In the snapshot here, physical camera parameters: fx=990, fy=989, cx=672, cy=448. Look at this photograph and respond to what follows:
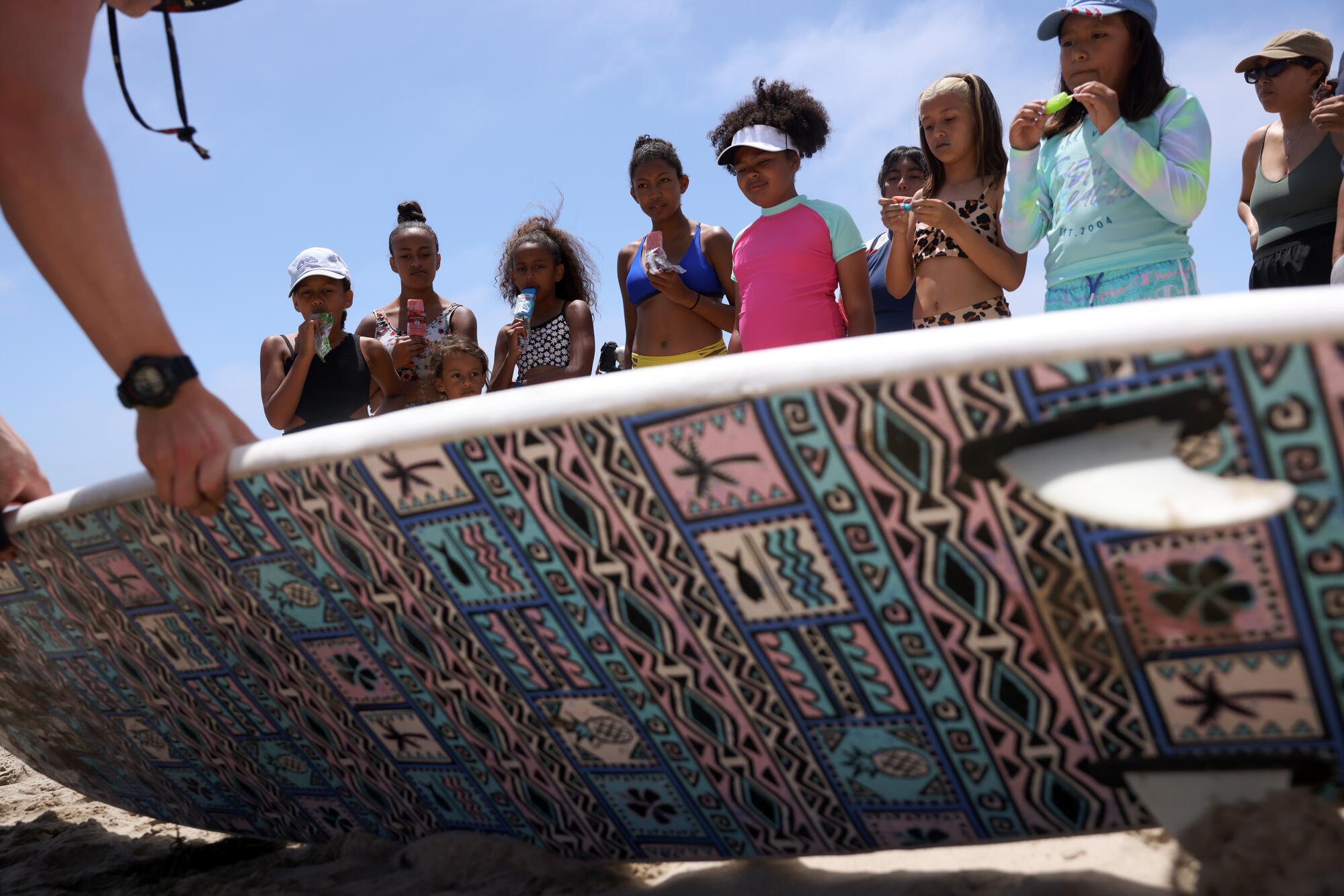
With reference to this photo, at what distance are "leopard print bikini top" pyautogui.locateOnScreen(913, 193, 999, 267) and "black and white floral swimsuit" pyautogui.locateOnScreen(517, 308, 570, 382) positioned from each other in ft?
6.69

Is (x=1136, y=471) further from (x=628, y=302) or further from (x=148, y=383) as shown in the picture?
(x=628, y=302)

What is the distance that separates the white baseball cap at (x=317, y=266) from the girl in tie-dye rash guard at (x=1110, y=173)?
2.99 metres

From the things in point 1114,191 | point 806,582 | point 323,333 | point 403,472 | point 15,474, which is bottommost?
point 806,582

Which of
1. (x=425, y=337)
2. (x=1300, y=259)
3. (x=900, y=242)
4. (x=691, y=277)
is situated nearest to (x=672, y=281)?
(x=691, y=277)

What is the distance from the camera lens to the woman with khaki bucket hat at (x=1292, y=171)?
3.43 metres

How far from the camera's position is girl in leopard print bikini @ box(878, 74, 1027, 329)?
3.18 metres

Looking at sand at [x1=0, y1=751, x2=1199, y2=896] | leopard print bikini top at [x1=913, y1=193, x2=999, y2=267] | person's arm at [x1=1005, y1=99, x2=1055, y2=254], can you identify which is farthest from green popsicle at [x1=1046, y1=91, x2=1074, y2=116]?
sand at [x1=0, y1=751, x2=1199, y2=896]

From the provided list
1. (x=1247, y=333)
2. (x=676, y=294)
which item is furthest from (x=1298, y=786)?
(x=676, y=294)

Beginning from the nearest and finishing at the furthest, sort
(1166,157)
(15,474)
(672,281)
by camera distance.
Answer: (15,474) < (1166,157) < (672,281)

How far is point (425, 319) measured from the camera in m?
4.88

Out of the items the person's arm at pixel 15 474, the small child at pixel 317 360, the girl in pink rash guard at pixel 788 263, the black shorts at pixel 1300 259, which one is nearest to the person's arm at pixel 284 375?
the small child at pixel 317 360

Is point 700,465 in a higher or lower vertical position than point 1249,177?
higher

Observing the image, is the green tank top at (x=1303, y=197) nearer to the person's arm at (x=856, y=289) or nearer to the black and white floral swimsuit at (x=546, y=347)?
the person's arm at (x=856, y=289)

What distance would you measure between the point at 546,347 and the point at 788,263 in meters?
1.74
